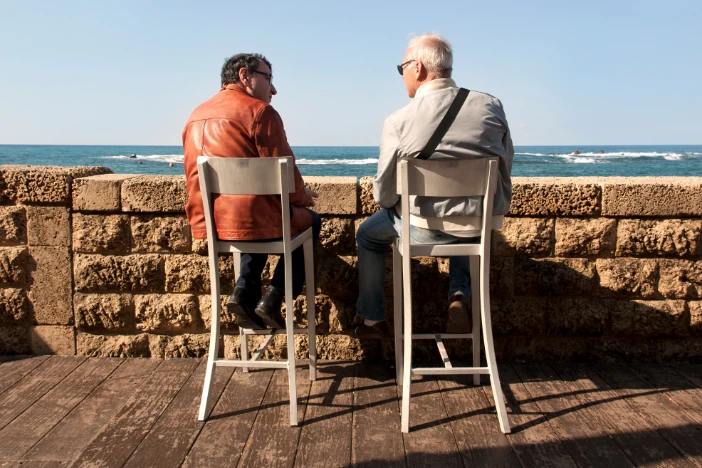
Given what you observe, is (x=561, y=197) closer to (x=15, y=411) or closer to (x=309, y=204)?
(x=309, y=204)

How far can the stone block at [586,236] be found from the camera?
321 cm

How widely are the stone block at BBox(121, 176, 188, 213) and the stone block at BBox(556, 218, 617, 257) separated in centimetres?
204

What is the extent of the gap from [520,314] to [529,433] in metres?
0.95

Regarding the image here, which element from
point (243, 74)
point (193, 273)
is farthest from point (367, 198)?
point (193, 273)

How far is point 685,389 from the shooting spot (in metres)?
2.91

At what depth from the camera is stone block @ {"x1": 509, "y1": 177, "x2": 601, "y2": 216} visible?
318 cm

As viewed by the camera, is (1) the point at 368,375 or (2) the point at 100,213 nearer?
(1) the point at 368,375

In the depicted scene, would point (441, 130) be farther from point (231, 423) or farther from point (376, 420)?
point (231, 423)

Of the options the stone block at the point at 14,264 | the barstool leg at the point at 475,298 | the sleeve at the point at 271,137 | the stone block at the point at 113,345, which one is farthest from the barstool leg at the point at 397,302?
the stone block at the point at 14,264

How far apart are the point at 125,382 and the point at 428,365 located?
160cm

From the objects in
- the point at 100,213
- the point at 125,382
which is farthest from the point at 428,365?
the point at 100,213

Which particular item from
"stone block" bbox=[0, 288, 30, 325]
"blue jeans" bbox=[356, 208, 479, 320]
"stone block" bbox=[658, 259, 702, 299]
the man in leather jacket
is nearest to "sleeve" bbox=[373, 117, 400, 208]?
"blue jeans" bbox=[356, 208, 479, 320]

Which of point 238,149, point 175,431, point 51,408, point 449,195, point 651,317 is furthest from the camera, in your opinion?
point 651,317

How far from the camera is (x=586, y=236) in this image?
127 inches
